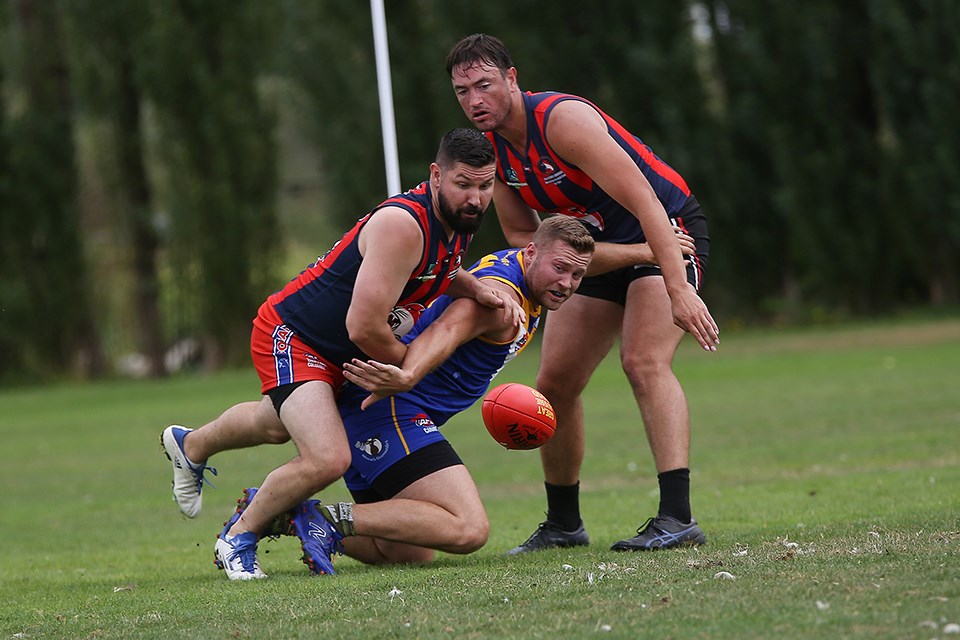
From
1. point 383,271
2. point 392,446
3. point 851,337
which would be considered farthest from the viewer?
point 851,337

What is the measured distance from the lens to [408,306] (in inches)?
230

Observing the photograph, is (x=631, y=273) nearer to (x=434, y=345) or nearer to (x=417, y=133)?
(x=434, y=345)

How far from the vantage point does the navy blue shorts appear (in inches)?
229

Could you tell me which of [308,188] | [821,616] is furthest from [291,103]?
[821,616]

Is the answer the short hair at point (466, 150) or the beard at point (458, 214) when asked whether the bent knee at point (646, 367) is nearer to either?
the beard at point (458, 214)

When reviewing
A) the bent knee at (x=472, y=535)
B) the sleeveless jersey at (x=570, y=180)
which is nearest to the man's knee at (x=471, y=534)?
the bent knee at (x=472, y=535)

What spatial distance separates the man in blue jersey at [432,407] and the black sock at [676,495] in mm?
803

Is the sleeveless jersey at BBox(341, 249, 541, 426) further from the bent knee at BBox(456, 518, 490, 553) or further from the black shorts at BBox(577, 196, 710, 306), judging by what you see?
the bent knee at BBox(456, 518, 490, 553)

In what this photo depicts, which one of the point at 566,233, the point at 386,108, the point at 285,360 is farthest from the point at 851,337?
the point at 285,360

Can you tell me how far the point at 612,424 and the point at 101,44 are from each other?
15962 mm

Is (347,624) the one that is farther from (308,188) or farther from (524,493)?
(308,188)

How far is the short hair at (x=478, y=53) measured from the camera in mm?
5754

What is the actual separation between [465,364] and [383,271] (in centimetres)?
84

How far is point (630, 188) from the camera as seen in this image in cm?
570
